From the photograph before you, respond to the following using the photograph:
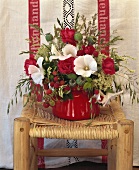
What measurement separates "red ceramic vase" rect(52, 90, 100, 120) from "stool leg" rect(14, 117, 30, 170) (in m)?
0.13

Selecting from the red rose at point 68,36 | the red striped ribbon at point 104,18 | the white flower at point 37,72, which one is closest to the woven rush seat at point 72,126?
the white flower at point 37,72

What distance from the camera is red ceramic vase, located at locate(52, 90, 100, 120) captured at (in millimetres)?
1019

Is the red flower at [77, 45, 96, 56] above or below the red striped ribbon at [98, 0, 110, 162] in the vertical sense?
below

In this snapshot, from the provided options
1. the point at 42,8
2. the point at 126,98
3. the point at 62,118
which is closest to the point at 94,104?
the point at 62,118

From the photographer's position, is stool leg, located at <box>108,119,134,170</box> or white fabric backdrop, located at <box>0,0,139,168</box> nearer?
stool leg, located at <box>108,119,134,170</box>

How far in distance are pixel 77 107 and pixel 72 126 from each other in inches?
2.9

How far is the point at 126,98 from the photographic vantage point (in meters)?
1.38

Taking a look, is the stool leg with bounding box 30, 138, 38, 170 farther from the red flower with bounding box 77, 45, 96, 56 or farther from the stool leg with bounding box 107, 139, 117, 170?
the red flower with bounding box 77, 45, 96, 56

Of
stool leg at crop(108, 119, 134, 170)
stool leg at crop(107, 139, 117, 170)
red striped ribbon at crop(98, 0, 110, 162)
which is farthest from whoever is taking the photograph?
red striped ribbon at crop(98, 0, 110, 162)

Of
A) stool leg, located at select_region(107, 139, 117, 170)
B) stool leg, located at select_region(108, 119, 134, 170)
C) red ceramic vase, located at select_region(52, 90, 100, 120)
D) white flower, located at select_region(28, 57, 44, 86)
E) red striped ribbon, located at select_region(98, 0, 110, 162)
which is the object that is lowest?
stool leg, located at select_region(107, 139, 117, 170)

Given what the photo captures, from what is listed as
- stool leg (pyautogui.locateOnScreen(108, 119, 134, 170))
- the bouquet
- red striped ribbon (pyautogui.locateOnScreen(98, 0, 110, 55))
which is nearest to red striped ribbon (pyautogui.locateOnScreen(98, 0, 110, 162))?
red striped ribbon (pyautogui.locateOnScreen(98, 0, 110, 55))

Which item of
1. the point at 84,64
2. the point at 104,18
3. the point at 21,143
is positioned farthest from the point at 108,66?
the point at 104,18

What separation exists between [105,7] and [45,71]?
1.57 ft

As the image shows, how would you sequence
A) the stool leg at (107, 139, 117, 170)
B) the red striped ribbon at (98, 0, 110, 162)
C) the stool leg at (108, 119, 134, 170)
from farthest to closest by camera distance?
the red striped ribbon at (98, 0, 110, 162) → the stool leg at (107, 139, 117, 170) → the stool leg at (108, 119, 134, 170)
